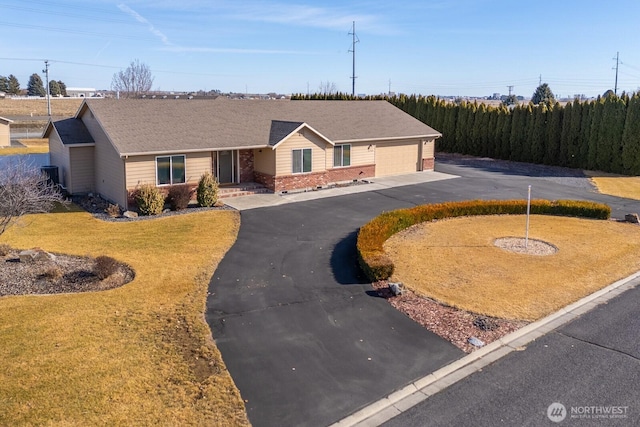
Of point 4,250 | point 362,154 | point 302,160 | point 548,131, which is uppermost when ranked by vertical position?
point 548,131

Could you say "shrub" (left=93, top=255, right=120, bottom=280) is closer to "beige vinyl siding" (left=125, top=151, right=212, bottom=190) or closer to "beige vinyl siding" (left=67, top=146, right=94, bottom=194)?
"beige vinyl siding" (left=125, top=151, right=212, bottom=190)

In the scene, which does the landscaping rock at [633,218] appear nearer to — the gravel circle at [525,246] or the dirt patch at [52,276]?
the gravel circle at [525,246]

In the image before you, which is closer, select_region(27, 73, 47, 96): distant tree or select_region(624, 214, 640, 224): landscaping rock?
select_region(624, 214, 640, 224): landscaping rock

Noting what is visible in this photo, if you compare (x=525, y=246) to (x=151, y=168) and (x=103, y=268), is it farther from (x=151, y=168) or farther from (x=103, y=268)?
(x=151, y=168)

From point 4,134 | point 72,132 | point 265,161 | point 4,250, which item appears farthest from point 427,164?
point 4,134

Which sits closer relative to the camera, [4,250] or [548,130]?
[4,250]

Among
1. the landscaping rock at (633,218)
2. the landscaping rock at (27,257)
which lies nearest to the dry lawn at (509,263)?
the landscaping rock at (633,218)

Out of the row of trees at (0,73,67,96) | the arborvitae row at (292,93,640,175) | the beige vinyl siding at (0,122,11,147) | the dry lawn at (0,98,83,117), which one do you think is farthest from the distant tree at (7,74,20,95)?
the arborvitae row at (292,93,640,175)

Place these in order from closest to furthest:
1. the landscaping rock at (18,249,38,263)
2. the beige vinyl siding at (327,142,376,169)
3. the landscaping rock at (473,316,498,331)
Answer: the landscaping rock at (473,316,498,331)
the landscaping rock at (18,249,38,263)
the beige vinyl siding at (327,142,376,169)
